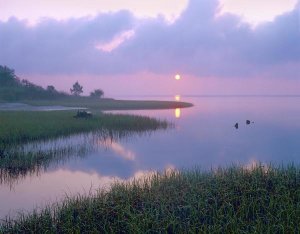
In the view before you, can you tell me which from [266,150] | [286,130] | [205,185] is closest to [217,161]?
[266,150]

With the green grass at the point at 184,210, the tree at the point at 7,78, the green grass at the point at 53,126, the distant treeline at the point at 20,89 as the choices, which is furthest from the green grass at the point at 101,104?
the green grass at the point at 184,210

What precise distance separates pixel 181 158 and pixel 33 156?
306 inches

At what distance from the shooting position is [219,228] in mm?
6910

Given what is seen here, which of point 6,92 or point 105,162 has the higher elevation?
point 6,92

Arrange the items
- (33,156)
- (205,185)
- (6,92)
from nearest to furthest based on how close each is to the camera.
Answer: (205,185), (33,156), (6,92)

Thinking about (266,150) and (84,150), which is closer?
(84,150)

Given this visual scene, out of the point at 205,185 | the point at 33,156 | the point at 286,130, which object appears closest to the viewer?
the point at 205,185

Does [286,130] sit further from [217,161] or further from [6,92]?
[6,92]

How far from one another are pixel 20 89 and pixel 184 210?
202 feet

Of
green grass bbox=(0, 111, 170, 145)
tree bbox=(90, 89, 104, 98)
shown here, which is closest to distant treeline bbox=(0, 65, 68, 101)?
tree bbox=(90, 89, 104, 98)

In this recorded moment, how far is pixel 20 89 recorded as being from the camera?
207 feet

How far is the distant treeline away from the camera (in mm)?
59184

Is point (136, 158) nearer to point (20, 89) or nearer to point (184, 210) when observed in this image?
point (184, 210)

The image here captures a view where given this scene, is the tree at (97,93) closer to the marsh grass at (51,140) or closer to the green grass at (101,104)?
the green grass at (101,104)
